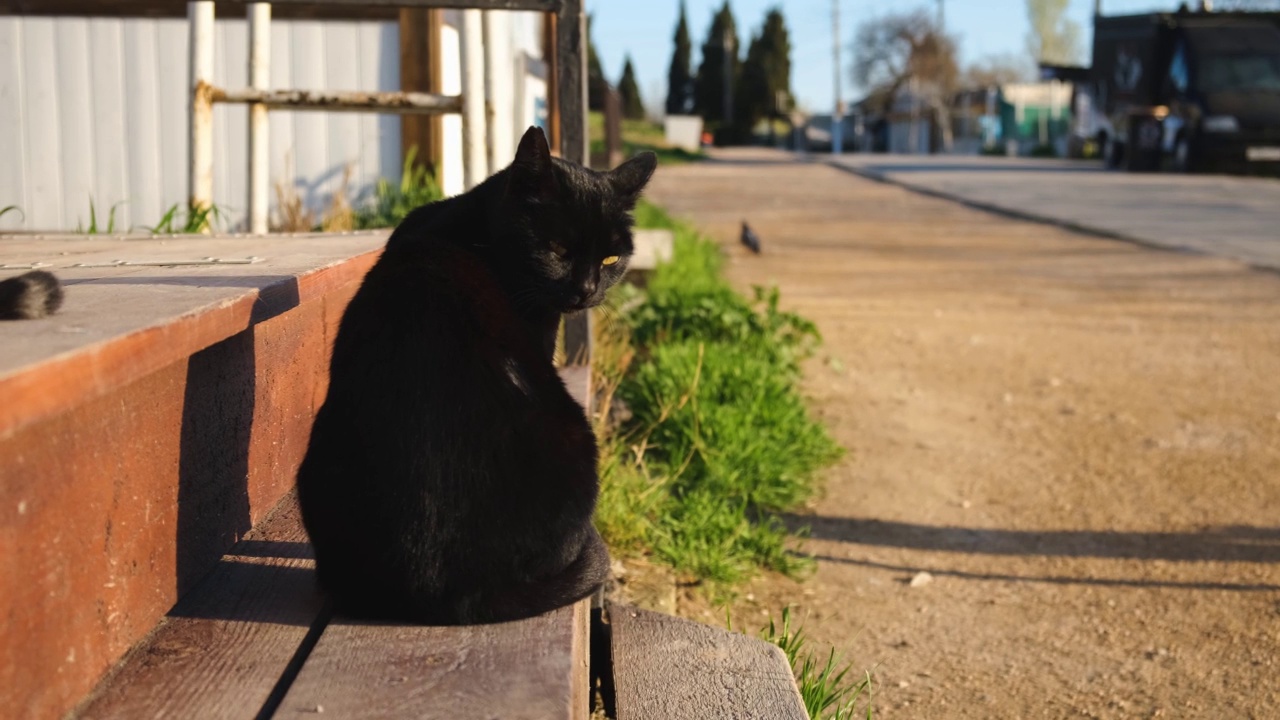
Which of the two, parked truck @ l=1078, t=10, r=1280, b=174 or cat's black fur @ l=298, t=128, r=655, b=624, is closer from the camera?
cat's black fur @ l=298, t=128, r=655, b=624

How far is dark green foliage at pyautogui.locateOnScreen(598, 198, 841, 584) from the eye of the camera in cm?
334

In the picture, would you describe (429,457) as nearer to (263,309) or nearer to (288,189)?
(263,309)

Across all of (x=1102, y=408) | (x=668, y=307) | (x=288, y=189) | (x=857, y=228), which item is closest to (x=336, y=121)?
(x=288, y=189)

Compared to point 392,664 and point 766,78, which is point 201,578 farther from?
point 766,78

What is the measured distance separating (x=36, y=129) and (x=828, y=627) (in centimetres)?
546

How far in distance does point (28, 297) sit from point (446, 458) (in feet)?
1.74

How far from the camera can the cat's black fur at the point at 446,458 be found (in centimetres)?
162

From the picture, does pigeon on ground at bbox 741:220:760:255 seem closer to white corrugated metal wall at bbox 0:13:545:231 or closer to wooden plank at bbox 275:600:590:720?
white corrugated metal wall at bbox 0:13:545:231

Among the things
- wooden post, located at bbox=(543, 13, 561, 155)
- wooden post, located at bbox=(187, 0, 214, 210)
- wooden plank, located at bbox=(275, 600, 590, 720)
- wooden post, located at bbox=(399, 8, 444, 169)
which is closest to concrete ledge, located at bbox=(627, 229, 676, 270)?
wooden post, located at bbox=(543, 13, 561, 155)

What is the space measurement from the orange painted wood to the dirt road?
1433 millimetres

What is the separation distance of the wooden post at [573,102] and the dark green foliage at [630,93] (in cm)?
6565

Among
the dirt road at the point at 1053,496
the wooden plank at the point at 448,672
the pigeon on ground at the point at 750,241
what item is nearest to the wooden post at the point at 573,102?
the dirt road at the point at 1053,496

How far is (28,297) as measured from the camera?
149 centimetres

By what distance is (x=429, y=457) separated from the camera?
161 cm
